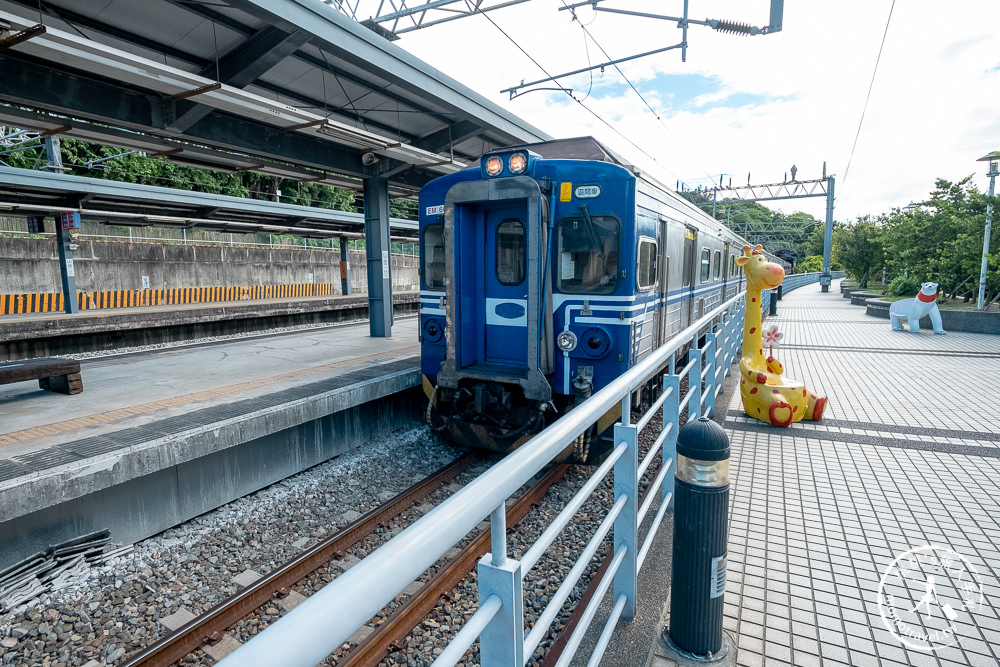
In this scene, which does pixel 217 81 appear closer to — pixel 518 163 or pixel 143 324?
pixel 518 163

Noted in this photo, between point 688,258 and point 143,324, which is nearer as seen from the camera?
point 688,258

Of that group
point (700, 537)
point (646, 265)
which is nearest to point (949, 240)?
point (646, 265)

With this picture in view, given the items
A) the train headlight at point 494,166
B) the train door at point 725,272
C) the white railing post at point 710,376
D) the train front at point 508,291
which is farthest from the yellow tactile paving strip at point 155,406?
the train door at point 725,272

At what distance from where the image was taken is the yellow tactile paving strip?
5.19 meters

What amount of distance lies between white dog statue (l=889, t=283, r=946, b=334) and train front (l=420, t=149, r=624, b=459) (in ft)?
41.6

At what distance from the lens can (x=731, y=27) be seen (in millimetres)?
7777

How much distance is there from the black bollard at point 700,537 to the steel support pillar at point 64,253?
18440 mm

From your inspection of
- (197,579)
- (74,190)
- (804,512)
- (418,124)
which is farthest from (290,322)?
(804,512)

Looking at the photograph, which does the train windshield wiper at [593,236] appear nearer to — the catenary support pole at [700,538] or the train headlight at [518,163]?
the train headlight at [518,163]

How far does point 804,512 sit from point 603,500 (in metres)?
1.80

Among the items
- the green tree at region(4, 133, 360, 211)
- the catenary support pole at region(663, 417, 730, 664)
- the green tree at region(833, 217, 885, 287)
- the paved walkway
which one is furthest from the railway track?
the green tree at region(833, 217, 885, 287)

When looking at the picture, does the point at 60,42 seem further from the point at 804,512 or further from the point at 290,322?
the point at 290,322

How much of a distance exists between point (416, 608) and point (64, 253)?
56.2 feet

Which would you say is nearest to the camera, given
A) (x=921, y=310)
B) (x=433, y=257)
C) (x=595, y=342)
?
(x=595, y=342)
